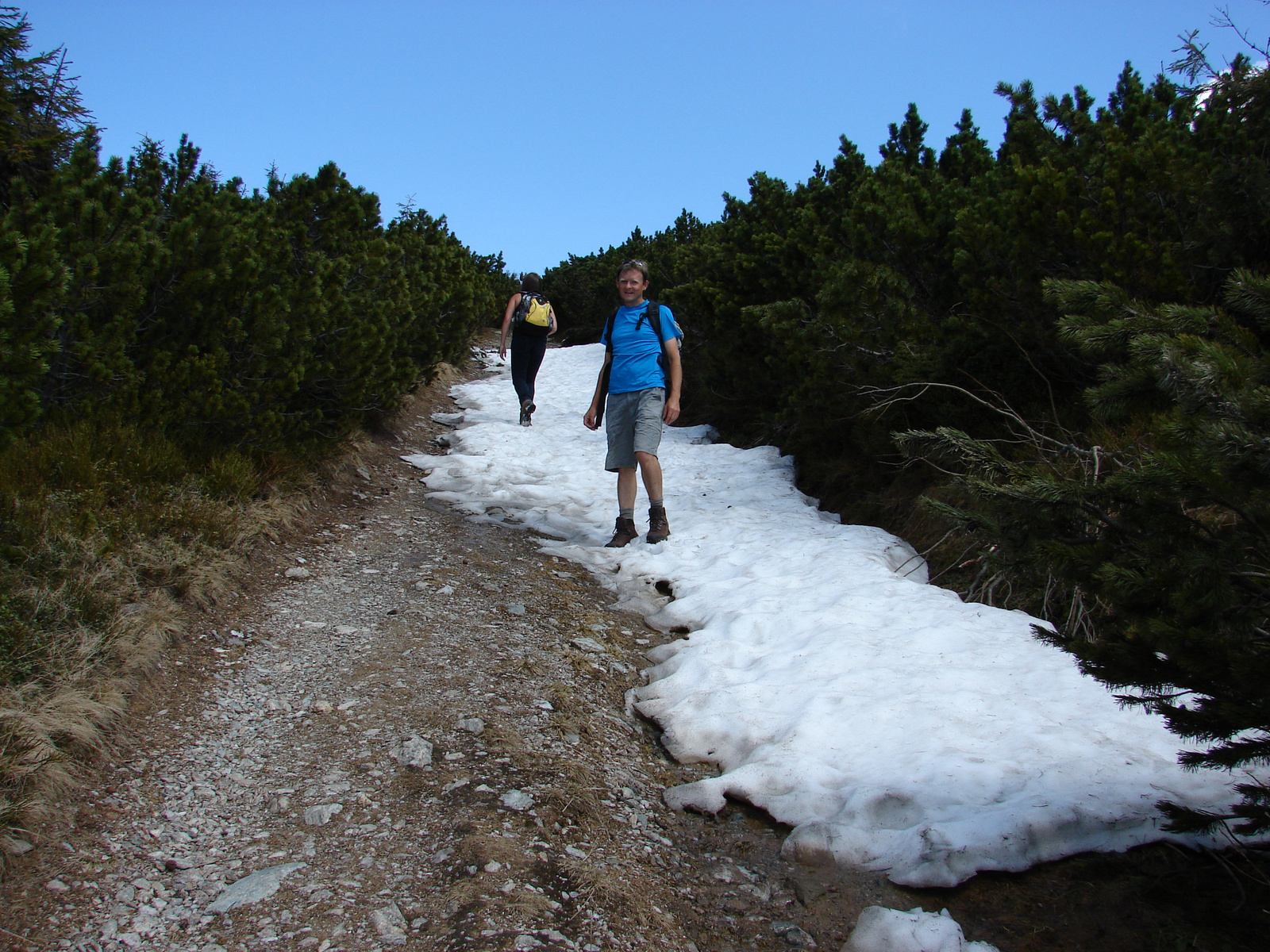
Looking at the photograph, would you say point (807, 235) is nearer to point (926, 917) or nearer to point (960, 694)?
point (960, 694)

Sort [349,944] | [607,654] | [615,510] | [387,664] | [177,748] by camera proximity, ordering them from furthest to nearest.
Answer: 1. [615,510]
2. [607,654]
3. [387,664]
4. [177,748]
5. [349,944]

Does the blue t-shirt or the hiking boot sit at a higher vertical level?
the blue t-shirt

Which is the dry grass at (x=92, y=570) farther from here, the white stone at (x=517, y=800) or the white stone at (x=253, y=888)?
the white stone at (x=517, y=800)

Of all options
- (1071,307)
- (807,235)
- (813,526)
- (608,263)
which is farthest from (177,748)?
(608,263)

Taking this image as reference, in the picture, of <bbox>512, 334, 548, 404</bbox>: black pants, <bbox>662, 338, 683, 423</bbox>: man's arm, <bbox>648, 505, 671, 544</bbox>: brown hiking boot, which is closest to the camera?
<bbox>662, 338, 683, 423</bbox>: man's arm

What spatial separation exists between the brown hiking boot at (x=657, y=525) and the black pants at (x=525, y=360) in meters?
4.54

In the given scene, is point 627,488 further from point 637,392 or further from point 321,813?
point 321,813

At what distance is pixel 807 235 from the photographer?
28.0ft

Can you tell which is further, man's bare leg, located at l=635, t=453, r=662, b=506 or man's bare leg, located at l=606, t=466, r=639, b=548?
man's bare leg, located at l=606, t=466, r=639, b=548

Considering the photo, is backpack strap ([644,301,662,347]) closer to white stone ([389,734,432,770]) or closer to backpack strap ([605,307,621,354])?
backpack strap ([605,307,621,354])

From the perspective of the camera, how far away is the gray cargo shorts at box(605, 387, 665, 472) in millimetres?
5969

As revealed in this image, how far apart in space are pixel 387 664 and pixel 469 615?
760 millimetres

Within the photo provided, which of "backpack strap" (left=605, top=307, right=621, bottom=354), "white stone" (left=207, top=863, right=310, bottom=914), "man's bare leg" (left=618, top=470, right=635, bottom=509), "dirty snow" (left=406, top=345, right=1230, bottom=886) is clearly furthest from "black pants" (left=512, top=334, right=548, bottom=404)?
"white stone" (left=207, top=863, right=310, bottom=914)

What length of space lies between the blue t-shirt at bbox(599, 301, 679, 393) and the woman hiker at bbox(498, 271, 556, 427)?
3.99m
